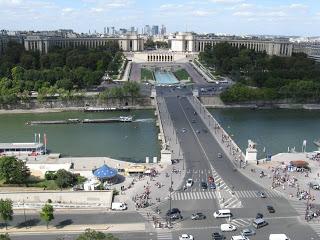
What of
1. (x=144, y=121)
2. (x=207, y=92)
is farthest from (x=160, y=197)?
(x=207, y=92)

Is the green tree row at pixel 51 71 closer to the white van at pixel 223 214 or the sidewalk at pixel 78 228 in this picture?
the sidewalk at pixel 78 228

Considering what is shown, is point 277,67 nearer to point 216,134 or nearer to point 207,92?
point 207,92

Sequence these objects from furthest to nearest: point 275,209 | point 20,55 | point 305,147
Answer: point 20,55, point 305,147, point 275,209

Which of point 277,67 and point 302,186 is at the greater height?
point 277,67

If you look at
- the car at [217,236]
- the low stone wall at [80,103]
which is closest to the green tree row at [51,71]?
the low stone wall at [80,103]

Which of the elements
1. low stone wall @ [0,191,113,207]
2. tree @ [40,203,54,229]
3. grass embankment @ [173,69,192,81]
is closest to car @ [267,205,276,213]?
low stone wall @ [0,191,113,207]

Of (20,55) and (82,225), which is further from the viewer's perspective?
(20,55)
